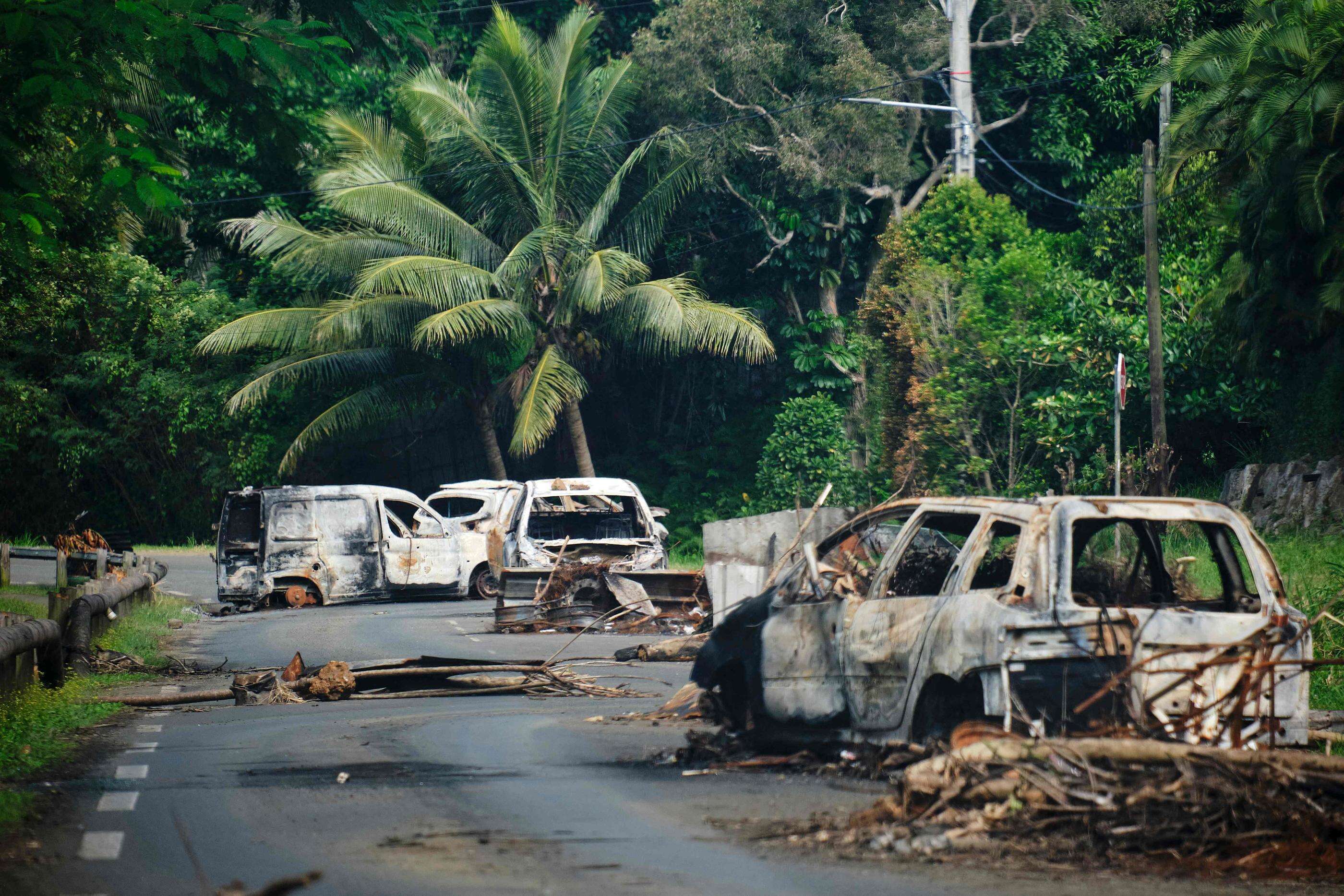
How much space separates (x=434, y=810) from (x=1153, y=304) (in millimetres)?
15231

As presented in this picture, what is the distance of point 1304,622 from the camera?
713 centimetres

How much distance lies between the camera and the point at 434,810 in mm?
7191

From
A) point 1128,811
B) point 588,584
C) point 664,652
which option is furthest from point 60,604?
point 1128,811

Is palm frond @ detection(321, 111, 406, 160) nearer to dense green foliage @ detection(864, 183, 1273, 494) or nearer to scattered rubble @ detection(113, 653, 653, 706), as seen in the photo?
dense green foliage @ detection(864, 183, 1273, 494)

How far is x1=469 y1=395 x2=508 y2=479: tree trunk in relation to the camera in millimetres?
32875

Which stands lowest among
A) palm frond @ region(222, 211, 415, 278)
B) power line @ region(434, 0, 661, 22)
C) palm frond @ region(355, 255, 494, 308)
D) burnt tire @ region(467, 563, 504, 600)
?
→ burnt tire @ region(467, 563, 504, 600)

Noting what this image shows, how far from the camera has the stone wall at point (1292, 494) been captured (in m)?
18.7

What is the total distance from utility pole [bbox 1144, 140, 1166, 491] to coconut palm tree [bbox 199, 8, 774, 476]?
32.9 ft

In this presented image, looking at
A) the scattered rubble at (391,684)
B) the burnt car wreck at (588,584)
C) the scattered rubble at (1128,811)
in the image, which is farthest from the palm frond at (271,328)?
the scattered rubble at (1128,811)

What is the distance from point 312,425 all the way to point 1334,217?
20.0 m

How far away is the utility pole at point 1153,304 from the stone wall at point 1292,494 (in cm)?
162

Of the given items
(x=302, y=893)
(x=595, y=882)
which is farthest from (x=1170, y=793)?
(x=302, y=893)

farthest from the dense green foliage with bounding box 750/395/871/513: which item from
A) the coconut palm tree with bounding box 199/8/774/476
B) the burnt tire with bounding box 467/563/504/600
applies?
the burnt tire with bounding box 467/563/504/600

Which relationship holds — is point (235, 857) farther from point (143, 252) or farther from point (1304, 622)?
point (143, 252)
